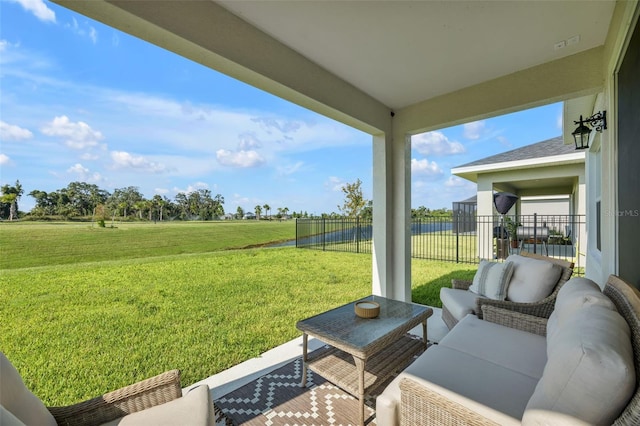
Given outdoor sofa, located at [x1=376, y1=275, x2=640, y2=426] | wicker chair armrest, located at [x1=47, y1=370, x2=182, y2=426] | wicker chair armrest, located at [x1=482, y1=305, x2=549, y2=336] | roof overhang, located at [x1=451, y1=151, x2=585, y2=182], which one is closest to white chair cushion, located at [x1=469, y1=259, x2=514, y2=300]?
wicker chair armrest, located at [x1=482, y1=305, x2=549, y2=336]

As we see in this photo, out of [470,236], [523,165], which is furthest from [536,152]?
[470,236]

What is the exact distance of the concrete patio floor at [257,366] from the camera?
2280 millimetres

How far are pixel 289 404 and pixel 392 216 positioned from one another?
9.15ft

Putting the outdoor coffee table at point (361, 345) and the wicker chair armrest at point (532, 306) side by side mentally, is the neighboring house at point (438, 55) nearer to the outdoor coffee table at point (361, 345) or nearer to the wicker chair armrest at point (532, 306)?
the wicker chair armrest at point (532, 306)

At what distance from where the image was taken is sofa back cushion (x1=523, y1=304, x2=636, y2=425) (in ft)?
2.93

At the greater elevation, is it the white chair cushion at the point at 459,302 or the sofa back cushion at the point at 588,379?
the sofa back cushion at the point at 588,379

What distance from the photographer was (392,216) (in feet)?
13.2

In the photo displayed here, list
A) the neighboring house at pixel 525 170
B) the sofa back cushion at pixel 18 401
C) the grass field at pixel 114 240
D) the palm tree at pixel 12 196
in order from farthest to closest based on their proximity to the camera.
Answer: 1. the neighboring house at pixel 525 170
2. the grass field at pixel 114 240
3. the palm tree at pixel 12 196
4. the sofa back cushion at pixel 18 401

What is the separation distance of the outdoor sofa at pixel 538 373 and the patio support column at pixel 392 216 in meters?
1.76

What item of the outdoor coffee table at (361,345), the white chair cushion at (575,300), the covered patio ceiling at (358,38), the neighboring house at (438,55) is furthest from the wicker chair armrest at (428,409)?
the covered patio ceiling at (358,38)

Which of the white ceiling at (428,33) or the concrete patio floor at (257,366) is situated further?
the concrete patio floor at (257,366)

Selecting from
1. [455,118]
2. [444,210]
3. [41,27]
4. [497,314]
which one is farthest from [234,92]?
[444,210]

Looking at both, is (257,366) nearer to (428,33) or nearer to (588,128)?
(428,33)

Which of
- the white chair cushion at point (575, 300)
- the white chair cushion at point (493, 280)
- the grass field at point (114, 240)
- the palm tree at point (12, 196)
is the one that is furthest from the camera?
the grass field at point (114, 240)
